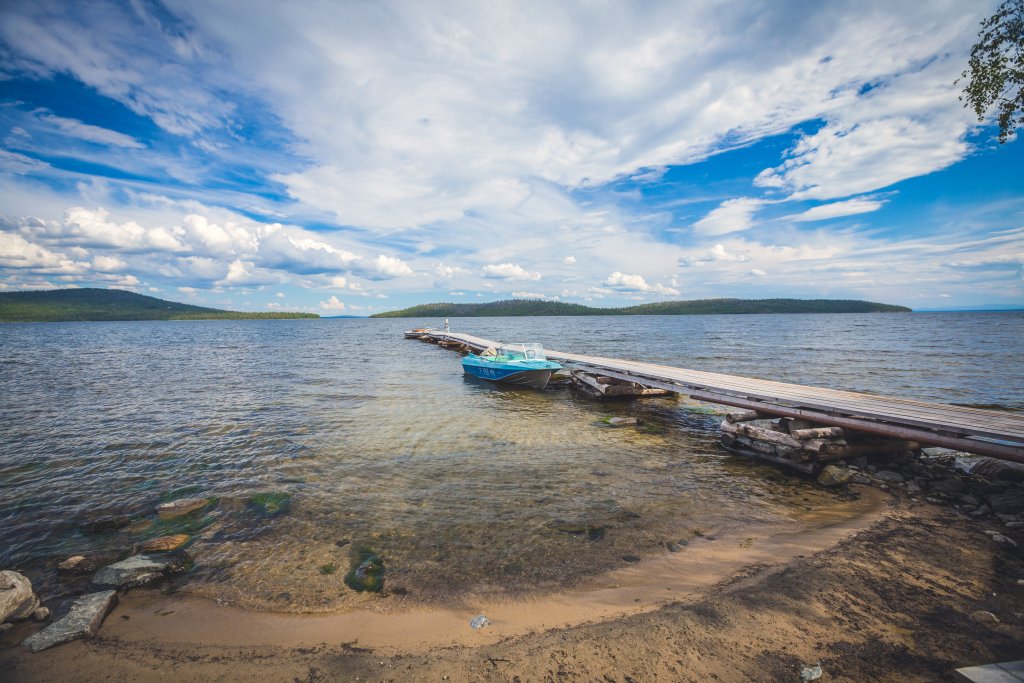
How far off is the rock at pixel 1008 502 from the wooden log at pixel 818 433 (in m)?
2.97

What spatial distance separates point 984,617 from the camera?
17.6 ft

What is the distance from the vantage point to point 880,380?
26781 millimetres

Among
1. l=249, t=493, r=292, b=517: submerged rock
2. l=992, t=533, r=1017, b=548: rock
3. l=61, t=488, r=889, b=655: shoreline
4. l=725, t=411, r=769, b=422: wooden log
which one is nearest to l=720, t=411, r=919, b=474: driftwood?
l=725, t=411, r=769, b=422: wooden log

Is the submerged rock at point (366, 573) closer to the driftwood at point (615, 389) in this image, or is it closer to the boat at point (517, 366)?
the driftwood at point (615, 389)

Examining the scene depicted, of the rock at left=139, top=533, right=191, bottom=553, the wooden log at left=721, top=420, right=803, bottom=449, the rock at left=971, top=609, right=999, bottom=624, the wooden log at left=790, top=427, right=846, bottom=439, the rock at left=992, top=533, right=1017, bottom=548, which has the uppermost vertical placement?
the wooden log at left=790, top=427, right=846, bottom=439

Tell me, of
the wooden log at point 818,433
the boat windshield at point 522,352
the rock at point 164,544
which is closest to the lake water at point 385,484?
the rock at point 164,544

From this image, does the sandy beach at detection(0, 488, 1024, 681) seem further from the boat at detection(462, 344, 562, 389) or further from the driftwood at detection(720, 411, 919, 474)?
the boat at detection(462, 344, 562, 389)

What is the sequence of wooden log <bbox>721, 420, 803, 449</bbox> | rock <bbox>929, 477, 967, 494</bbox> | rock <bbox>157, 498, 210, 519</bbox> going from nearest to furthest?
rock <bbox>157, 498, 210, 519</bbox> → rock <bbox>929, 477, 967, 494</bbox> → wooden log <bbox>721, 420, 803, 449</bbox>

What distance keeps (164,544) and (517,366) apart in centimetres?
1944

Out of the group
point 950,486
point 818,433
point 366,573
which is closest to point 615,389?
point 818,433

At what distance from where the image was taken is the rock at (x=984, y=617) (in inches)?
208

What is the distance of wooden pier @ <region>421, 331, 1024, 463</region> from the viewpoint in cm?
926

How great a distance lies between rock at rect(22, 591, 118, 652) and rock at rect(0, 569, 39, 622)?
519 millimetres

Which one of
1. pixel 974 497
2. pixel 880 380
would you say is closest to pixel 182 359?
pixel 974 497
